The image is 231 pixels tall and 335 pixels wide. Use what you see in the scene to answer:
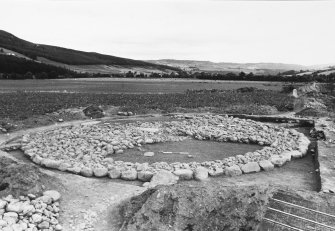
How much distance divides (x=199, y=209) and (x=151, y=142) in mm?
9289


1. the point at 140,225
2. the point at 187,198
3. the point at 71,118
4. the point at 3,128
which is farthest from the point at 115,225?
the point at 71,118

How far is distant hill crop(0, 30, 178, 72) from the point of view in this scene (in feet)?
396

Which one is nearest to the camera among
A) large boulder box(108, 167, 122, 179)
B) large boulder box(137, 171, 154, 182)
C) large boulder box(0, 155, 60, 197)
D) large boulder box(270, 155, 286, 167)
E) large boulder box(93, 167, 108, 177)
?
large boulder box(0, 155, 60, 197)

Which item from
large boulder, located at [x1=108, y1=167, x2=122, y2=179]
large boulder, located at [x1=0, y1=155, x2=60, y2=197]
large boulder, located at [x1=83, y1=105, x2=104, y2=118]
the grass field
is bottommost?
the grass field

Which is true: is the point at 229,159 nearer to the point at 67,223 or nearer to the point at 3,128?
the point at 67,223

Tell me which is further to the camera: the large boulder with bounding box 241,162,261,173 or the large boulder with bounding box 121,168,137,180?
the large boulder with bounding box 241,162,261,173

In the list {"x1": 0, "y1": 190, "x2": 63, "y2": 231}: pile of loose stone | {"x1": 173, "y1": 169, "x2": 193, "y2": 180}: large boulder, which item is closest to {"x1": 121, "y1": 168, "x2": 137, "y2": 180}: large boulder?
{"x1": 173, "y1": 169, "x2": 193, "y2": 180}: large boulder

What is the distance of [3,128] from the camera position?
19.7 m

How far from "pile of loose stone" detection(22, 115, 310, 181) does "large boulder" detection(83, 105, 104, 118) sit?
4.96 m

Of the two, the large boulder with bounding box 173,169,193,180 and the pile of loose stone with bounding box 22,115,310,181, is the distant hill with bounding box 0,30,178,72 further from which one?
the large boulder with bounding box 173,169,193,180

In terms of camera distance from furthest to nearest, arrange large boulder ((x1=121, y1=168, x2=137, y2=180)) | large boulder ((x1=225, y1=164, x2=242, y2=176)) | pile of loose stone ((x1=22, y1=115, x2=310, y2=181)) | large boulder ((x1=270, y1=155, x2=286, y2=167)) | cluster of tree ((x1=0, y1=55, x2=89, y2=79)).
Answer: cluster of tree ((x1=0, y1=55, x2=89, y2=79)) → large boulder ((x1=270, y1=155, x2=286, y2=167)) → large boulder ((x1=225, y1=164, x2=242, y2=176)) → pile of loose stone ((x1=22, y1=115, x2=310, y2=181)) → large boulder ((x1=121, y1=168, x2=137, y2=180))

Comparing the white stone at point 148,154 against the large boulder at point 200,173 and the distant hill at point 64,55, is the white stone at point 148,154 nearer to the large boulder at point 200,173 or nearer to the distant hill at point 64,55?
the large boulder at point 200,173

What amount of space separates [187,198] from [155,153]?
716cm

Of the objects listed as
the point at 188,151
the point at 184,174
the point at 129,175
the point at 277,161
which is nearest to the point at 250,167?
the point at 277,161
